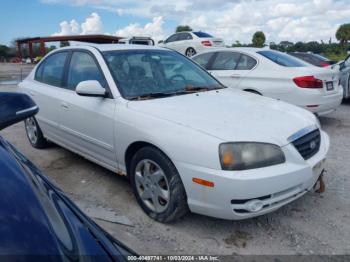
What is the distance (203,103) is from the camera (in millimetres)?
3291

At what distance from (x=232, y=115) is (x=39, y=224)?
7.05ft

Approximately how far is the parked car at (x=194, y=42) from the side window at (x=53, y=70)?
Result: 33.4 ft

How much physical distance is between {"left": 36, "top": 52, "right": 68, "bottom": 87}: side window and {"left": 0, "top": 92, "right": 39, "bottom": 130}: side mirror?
252 cm

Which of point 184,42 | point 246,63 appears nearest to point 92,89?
point 246,63

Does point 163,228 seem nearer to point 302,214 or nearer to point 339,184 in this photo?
point 302,214

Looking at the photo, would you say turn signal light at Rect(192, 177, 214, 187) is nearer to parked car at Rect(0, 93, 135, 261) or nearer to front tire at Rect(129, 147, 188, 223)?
front tire at Rect(129, 147, 188, 223)

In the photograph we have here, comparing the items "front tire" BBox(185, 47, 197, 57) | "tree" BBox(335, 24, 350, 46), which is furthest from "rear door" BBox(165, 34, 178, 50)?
"tree" BBox(335, 24, 350, 46)

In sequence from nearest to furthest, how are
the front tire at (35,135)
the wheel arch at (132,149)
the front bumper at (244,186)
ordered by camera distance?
1. the front bumper at (244,186)
2. the wheel arch at (132,149)
3. the front tire at (35,135)

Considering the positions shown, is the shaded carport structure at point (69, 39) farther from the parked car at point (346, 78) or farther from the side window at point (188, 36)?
the parked car at point (346, 78)

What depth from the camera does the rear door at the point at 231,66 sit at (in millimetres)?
6520

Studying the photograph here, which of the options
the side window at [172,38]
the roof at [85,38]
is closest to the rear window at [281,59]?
the side window at [172,38]

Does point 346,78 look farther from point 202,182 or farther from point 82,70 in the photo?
point 202,182

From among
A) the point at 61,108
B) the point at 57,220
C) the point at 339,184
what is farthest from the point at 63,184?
the point at 339,184

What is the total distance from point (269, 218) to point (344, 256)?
2.30 feet
